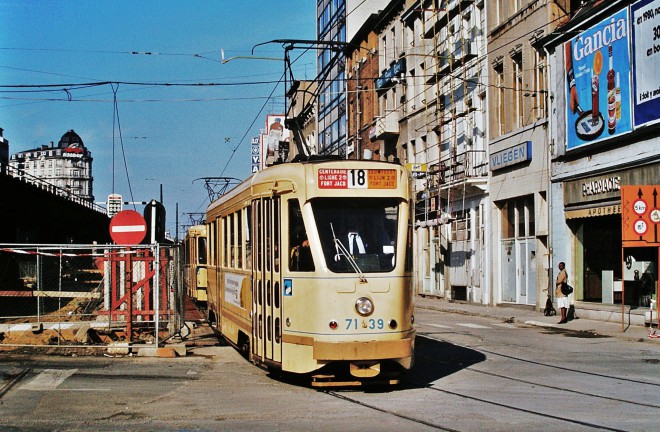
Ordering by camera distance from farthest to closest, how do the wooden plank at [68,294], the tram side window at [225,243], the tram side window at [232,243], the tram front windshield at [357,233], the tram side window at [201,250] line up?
the tram side window at [201,250], the wooden plank at [68,294], the tram side window at [225,243], the tram side window at [232,243], the tram front windshield at [357,233]

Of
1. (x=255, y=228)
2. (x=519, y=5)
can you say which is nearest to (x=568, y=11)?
(x=519, y=5)

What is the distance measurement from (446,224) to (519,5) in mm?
11122

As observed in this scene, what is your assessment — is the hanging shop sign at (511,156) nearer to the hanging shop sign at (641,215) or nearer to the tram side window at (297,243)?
the hanging shop sign at (641,215)

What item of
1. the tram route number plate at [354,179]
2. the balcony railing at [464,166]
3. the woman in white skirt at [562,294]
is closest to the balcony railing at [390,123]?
the balcony railing at [464,166]

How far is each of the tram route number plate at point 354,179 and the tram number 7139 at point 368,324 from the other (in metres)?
1.79

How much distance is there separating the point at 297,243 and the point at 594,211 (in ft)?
51.7

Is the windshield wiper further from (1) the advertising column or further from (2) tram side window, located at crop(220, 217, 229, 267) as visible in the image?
(1) the advertising column

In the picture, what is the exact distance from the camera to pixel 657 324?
20.9 meters

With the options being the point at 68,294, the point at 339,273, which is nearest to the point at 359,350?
the point at 339,273

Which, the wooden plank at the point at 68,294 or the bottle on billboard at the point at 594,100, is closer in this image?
the wooden plank at the point at 68,294

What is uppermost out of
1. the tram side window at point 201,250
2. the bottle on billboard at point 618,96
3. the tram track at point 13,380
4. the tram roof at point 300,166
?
the bottle on billboard at point 618,96

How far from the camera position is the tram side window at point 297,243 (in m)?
11.2

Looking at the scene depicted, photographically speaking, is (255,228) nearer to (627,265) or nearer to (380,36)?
(627,265)

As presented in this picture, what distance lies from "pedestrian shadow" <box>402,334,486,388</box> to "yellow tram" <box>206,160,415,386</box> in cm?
117
